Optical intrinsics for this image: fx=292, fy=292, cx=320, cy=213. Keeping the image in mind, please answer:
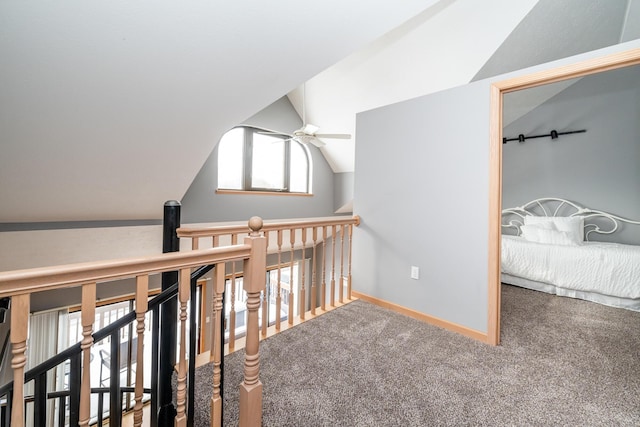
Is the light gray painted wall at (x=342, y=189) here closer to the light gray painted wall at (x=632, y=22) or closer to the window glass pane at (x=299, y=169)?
the window glass pane at (x=299, y=169)

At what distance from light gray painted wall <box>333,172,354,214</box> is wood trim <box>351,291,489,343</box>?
337 centimetres

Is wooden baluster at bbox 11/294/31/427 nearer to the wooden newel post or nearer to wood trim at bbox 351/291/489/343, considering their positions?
the wooden newel post

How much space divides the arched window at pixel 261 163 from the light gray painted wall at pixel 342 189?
70 cm

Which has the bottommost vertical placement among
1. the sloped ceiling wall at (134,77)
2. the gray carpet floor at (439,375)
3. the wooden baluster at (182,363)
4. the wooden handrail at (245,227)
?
the gray carpet floor at (439,375)

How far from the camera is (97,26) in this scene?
1.55 metres

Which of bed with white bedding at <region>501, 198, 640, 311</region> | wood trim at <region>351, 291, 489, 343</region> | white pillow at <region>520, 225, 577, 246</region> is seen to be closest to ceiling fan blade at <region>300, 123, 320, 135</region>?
wood trim at <region>351, 291, 489, 343</region>

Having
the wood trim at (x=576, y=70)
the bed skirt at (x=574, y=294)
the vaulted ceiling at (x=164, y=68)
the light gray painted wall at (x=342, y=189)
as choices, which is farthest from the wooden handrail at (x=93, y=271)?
the light gray painted wall at (x=342, y=189)

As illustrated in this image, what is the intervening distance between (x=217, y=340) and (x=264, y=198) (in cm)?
411

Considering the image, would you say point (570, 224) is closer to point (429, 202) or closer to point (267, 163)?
point (429, 202)

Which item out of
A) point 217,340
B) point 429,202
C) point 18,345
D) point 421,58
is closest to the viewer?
point 18,345

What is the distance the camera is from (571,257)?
3.07 m

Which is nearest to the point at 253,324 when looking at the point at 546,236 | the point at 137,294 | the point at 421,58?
the point at 137,294

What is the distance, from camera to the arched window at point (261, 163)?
484 cm

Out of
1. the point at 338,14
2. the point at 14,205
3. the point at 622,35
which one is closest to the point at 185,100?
the point at 338,14
